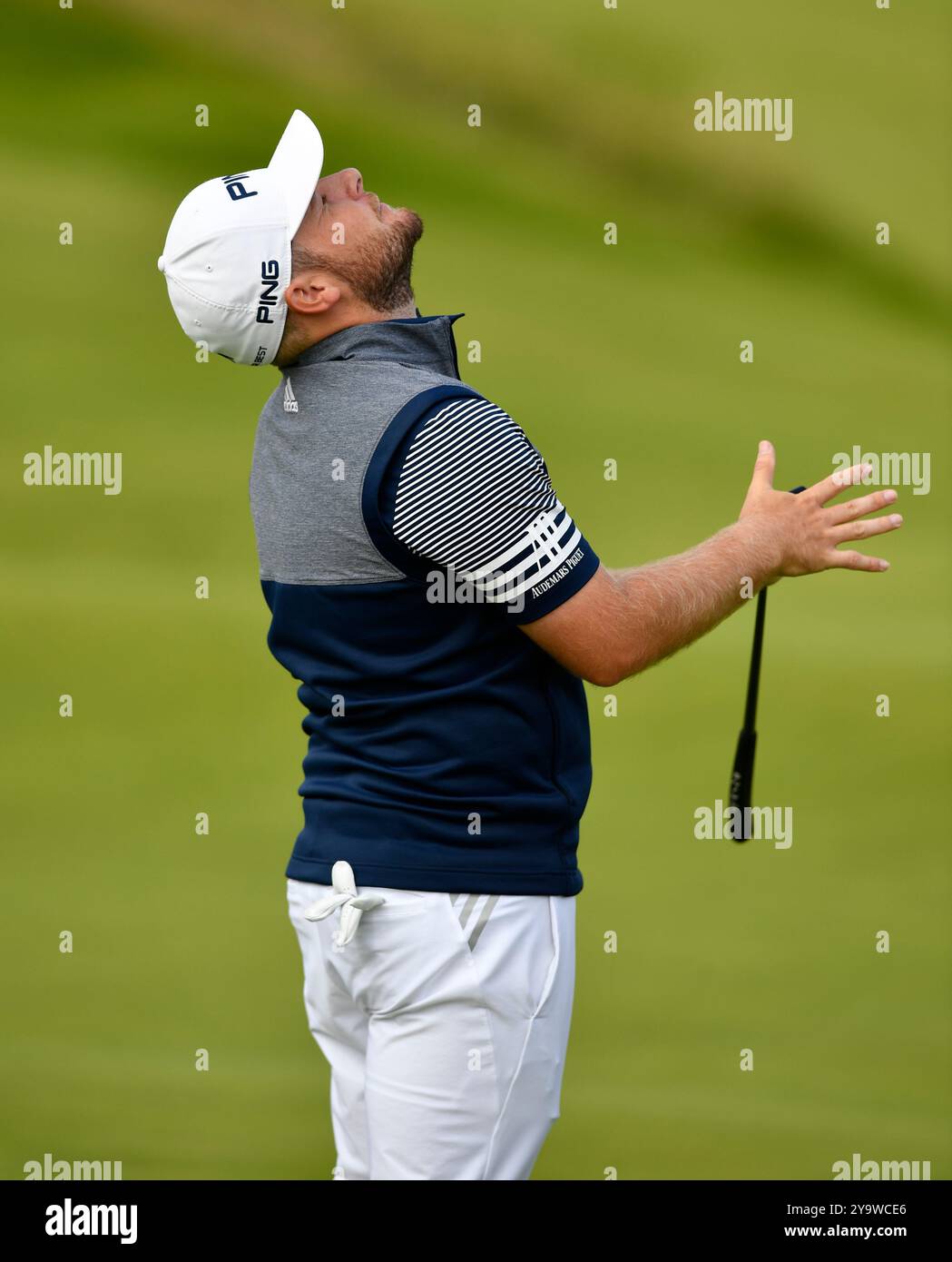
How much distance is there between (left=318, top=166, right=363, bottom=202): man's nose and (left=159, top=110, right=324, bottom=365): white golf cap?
4 centimetres

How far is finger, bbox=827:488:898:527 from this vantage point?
63.3 inches

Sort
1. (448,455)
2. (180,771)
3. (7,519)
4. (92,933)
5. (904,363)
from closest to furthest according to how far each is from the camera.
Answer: (448,455), (92,933), (180,771), (7,519), (904,363)

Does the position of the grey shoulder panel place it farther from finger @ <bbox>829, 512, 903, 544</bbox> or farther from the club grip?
the club grip

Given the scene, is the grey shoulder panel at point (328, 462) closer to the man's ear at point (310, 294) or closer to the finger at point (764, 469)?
the man's ear at point (310, 294)

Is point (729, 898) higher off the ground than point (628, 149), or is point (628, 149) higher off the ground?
point (628, 149)

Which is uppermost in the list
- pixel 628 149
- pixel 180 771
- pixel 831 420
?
pixel 628 149

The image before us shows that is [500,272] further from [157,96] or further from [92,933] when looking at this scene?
[92,933]

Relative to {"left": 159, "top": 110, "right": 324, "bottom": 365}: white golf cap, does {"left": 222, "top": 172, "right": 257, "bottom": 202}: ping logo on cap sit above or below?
above

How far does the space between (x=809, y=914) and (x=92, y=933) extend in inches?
55.0

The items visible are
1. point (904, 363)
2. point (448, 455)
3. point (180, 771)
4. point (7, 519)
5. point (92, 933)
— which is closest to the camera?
point (448, 455)

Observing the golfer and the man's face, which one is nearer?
the golfer

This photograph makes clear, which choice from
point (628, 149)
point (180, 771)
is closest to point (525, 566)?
point (180, 771)

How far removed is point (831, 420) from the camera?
3805 mm

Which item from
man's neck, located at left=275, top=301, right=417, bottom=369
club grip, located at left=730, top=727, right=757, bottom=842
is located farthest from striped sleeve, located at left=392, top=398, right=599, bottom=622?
club grip, located at left=730, top=727, right=757, bottom=842
